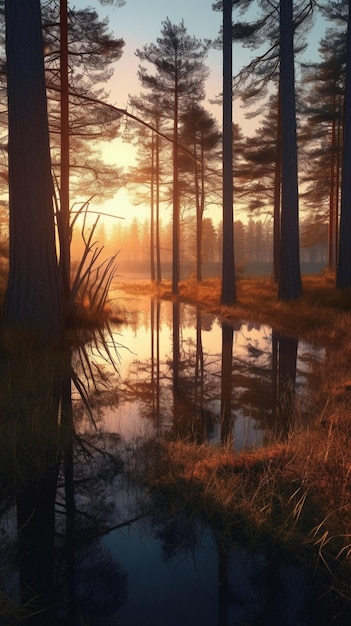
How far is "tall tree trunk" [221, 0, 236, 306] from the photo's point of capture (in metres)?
13.2

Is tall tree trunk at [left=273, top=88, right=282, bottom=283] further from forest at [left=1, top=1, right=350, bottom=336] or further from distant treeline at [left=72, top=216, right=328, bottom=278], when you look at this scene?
distant treeline at [left=72, top=216, right=328, bottom=278]

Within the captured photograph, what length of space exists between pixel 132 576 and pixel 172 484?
2.58 ft

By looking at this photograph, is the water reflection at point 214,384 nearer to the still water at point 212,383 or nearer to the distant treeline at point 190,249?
the still water at point 212,383

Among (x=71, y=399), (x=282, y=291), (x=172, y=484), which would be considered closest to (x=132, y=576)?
(x=172, y=484)

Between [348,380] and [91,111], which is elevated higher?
[91,111]

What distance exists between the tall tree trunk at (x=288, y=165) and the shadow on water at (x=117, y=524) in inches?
287

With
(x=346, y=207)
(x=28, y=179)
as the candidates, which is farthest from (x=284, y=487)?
(x=346, y=207)

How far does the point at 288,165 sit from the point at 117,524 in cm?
1135

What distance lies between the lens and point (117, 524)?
8.09ft

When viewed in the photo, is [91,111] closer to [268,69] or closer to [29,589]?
[268,69]

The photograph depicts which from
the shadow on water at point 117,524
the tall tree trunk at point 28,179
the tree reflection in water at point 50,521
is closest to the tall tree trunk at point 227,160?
the tall tree trunk at point 28,179

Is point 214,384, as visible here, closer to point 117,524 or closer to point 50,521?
point 117,524

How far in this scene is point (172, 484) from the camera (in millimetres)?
2838

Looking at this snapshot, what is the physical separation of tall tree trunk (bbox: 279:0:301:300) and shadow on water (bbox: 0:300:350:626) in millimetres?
7297
